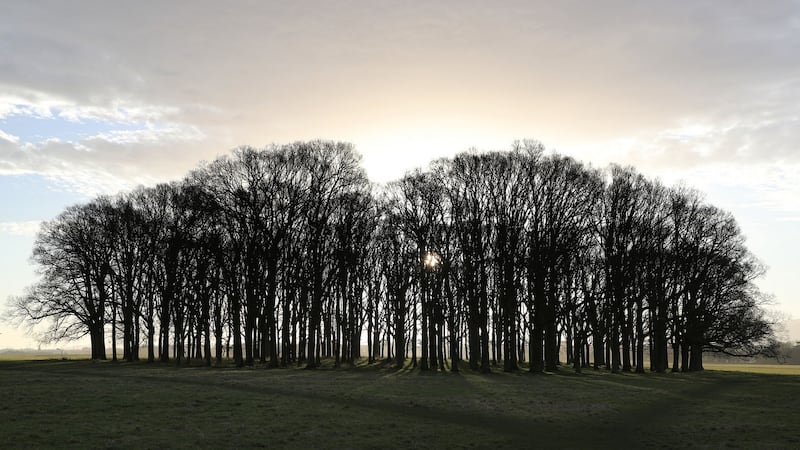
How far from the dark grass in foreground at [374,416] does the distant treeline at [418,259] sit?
20.8 metres

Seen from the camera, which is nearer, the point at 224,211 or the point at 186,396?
the point at 186,396

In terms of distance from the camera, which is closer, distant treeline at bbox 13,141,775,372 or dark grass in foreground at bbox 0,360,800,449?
dark grass in foreground at bbox 0,360,800,449

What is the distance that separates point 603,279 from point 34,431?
59.4 meters

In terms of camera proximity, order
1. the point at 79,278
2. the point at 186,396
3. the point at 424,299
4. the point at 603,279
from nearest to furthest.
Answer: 1. the point at 186,396
2. the point at 424,299
3. the point at 603,279
4. the point at 79,278

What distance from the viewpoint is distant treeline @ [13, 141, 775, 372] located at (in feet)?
197

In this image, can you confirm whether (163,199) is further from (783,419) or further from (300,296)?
(783,419)

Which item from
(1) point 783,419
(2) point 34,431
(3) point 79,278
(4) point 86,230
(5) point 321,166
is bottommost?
(1) point 783,419

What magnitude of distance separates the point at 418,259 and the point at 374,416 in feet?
131

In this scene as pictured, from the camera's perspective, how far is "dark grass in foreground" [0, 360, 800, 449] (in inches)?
851

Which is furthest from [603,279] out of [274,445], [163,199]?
[274,445]

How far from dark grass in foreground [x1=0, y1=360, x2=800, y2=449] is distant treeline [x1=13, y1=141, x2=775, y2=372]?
20837mm

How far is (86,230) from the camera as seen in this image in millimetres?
74125

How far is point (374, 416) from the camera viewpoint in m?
27.3

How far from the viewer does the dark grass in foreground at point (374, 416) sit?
21.6 metres
